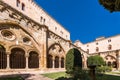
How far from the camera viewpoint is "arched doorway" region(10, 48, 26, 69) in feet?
50.6

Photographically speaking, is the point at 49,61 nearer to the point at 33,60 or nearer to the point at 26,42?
the point at 33,60

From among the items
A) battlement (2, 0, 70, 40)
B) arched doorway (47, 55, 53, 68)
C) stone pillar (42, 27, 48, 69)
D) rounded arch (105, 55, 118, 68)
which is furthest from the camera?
rounded arch (105, 55, 118, 68)

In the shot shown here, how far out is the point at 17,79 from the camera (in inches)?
454

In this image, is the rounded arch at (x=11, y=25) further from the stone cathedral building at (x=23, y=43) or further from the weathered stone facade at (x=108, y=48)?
the weathered stone facade at (x=108, y=48)

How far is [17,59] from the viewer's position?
15953 millimetres

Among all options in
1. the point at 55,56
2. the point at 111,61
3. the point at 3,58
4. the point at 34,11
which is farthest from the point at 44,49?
the point at 111,61

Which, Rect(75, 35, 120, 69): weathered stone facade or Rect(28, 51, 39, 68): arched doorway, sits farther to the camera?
Rect(75, 35, 120, 69): weathered stone facade

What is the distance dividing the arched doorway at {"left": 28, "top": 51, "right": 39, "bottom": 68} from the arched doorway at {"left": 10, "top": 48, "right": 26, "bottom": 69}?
0.94 meters

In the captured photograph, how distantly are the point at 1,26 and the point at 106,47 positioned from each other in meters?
39.8

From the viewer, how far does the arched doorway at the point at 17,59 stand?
15.4 m

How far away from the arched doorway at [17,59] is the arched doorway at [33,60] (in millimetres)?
937

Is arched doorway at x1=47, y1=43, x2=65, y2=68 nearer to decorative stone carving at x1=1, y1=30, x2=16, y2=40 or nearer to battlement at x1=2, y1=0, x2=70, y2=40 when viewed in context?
decorative stone carving at x1=1, y1=30, x2=16, y2=40

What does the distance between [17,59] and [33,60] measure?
2387 mm

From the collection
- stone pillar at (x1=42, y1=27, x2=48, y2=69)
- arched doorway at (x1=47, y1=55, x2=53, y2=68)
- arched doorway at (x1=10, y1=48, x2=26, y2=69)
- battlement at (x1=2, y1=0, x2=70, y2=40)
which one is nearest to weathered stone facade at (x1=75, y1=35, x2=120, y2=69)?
battlement at (x1=2, y1=0, x2=70, y2=40)
